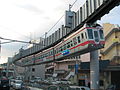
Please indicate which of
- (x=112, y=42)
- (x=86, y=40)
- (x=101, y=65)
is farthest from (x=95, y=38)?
(x=112, y=42)

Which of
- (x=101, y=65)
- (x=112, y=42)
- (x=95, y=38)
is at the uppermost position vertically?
(x=112, y=42)

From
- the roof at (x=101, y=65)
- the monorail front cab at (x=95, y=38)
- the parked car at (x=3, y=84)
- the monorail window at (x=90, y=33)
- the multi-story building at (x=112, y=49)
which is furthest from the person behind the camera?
the multi-story building at (x=112, y=49)

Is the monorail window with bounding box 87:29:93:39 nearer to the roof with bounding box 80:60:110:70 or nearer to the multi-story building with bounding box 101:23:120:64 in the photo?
the roof with bounding box 80:60:110:70

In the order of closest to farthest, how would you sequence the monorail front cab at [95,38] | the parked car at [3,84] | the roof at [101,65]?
the monorail front cab at [95,38] < the parked car at [3,84] < the roof at [101,65]

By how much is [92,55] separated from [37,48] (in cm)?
2232

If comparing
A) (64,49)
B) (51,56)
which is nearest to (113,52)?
(51,56)

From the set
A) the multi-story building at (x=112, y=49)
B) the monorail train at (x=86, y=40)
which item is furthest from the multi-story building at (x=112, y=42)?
the monorail train at (x=86, y=40)

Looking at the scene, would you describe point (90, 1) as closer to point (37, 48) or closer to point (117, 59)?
point (117, 59)

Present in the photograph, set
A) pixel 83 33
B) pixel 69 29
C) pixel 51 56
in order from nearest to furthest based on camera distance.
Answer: pixel 83 33, pixel 69 29, pixel 51 56

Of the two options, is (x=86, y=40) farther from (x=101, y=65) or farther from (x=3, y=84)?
(x=101, y=65)

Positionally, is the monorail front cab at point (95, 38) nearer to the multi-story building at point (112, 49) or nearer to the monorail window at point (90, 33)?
the monorail window at point (90, 33)

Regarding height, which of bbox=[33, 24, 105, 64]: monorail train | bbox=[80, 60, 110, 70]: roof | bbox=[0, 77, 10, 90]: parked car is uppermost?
bbox=[33, 24, 105, 64]: monorail train

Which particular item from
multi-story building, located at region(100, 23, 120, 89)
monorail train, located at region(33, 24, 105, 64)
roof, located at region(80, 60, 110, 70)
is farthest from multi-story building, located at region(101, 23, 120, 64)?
monorail train, located at region(33, 24, 105, 64)

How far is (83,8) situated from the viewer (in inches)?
722
